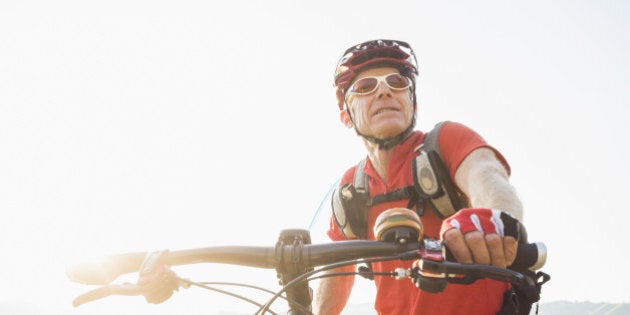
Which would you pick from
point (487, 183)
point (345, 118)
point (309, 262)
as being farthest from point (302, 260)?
point (345, 118)

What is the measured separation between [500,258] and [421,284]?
33cm

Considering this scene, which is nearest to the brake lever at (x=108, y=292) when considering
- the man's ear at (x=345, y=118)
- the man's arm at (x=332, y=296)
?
the man's arm at (x=332, y=296)

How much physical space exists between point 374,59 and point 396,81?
1.56 ft

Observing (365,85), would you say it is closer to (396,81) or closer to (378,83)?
(378,83)

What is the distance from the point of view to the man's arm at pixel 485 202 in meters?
1.45

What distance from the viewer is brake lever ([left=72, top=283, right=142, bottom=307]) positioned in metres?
1.89

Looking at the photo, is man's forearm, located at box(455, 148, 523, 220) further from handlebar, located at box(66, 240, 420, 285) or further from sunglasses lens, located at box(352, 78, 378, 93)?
A: sunglasses lens, located at box(352, 78, 378, 93)

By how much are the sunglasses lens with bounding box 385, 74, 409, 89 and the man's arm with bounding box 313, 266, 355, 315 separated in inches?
85.9

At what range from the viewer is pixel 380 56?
4484mm

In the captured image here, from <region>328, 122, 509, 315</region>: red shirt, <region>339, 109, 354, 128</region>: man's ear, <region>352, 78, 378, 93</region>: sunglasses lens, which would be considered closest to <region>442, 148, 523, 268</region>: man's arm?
<region>328, 122, 509, 315</region>: red shirt

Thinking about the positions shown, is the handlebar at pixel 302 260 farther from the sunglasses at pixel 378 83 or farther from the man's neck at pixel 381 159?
the sunglasses at pixel 378 83

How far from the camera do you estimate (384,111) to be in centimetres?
414

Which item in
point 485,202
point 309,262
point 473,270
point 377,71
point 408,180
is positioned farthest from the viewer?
point 377,71

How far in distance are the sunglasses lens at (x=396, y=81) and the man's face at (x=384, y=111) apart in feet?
0.15
